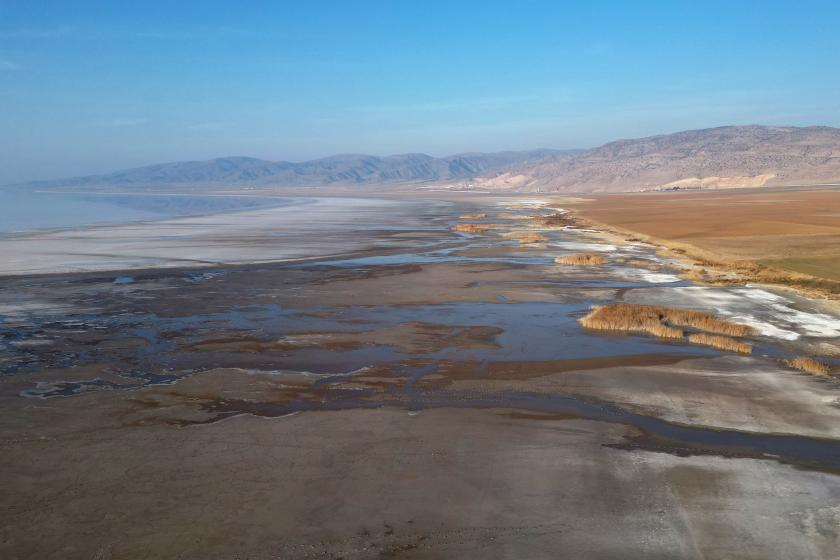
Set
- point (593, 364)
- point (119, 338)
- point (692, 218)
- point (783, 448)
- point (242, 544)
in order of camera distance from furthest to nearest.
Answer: point (692, 218) < point (119, 338) < point (593, 364) < point (783, 448) < point (242, 544)

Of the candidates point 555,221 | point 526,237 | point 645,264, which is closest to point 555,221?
point 555,221

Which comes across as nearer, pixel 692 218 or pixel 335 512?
pixel 335 512

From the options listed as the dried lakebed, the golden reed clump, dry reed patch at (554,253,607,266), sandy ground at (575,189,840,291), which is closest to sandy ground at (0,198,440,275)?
the dried lakebed

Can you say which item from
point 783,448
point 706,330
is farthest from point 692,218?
point 783,448

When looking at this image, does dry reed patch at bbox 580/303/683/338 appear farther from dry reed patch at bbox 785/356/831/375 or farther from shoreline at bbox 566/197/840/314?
shoreline at bbox 566/197/840/314

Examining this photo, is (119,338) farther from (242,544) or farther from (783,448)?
(783,448)

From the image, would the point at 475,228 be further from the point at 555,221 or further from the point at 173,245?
the point at 173,245

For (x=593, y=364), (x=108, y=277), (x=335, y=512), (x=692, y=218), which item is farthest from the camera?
(x=692, y=218)
